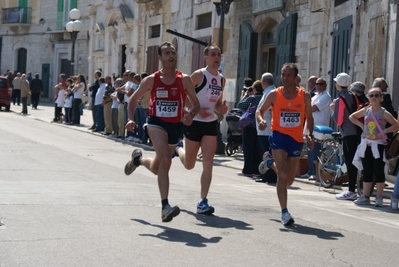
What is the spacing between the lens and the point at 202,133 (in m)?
9.45

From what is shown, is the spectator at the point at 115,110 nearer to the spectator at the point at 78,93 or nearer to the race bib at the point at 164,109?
the spectator at the point at 78,93

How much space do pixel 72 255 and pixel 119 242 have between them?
26.8 inches

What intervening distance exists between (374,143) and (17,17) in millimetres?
44808

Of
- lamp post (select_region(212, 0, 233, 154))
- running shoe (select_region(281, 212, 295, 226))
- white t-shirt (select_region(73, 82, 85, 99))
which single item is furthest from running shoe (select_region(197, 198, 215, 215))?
white t-shirt (select_region(73, 82, 85, 99))

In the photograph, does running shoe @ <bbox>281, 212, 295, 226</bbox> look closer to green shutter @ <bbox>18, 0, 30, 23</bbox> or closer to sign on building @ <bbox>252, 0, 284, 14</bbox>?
sign on building @ <bbox>252, 0, 284, 14</bbox>

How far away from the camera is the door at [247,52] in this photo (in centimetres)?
2400

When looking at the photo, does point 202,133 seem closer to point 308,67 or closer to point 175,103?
point 175,103

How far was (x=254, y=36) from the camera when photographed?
2397 cm

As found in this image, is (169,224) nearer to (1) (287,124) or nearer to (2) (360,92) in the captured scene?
(1) (287,124)

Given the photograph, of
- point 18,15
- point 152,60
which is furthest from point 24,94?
point 18,15

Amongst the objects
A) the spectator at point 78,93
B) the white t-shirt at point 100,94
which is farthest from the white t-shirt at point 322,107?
the spectator at point 78,93

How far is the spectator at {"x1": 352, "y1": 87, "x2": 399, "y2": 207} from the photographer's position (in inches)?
459

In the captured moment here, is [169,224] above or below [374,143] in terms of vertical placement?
below

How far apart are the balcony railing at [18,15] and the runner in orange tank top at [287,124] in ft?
151
